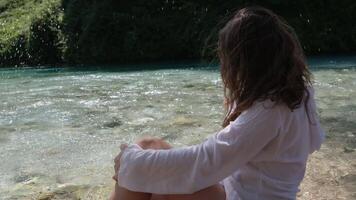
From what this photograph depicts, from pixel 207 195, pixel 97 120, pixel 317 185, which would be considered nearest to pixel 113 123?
pixel 97 120

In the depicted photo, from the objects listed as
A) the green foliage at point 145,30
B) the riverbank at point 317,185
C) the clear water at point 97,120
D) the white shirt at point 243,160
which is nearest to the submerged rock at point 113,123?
the clear water at point 97,120

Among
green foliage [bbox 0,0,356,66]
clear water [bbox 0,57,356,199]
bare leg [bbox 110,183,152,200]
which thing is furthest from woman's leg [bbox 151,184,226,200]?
green foliage [bbox 0,0,356,66]

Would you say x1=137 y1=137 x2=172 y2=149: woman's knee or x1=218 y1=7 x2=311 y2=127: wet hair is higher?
x1=218 y1=7 x2=311 y2=127: wet hair

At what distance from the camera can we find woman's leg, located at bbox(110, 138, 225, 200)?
5.41 ft

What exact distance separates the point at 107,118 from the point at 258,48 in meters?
3.63

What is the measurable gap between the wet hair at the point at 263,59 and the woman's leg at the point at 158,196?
0.27 metres

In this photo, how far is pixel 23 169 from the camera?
3438 millimetres

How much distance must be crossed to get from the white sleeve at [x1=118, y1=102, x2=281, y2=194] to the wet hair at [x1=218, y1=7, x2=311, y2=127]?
0.06 metres

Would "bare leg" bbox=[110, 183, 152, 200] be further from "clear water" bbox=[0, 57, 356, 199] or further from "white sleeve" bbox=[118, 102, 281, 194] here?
Result: "clear water" bbox=[0, 57, 356, 199]

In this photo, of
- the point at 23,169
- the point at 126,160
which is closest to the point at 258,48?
the point at 126,160

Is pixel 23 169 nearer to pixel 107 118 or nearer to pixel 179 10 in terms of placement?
pixel 107 118

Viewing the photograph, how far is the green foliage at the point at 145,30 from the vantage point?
13609 millimetres

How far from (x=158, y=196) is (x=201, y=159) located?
236 mm

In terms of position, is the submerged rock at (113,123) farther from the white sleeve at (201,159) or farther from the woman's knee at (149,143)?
the white sleeve at (201,159)
